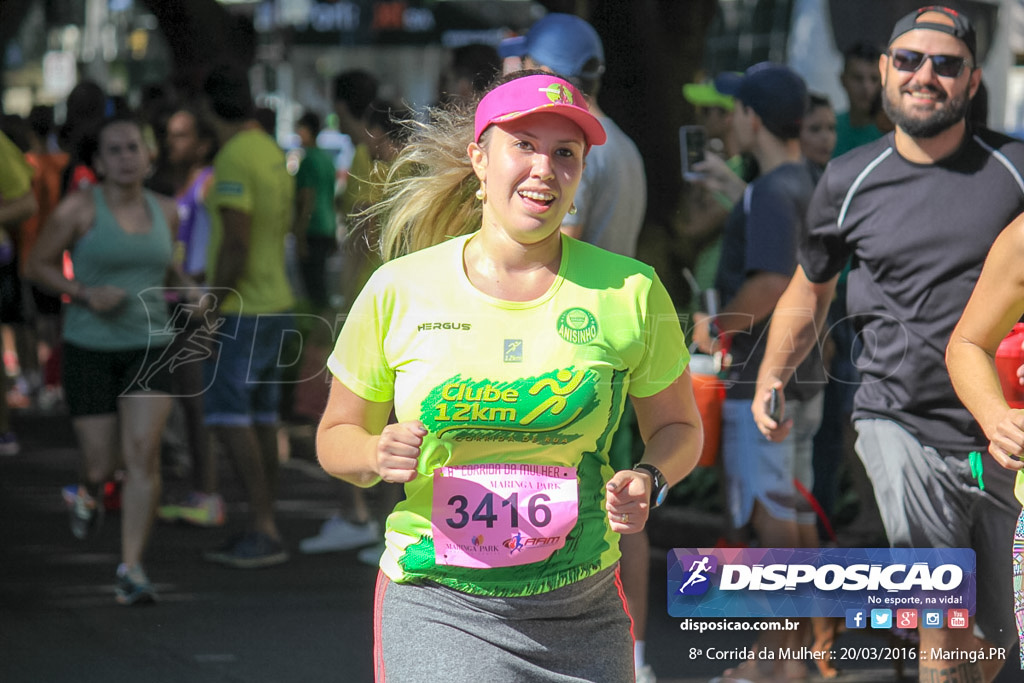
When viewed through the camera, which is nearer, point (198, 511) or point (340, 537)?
point (340, 537)

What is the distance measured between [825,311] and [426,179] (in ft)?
5.88

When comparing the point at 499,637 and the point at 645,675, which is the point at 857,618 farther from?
the point at 499,637

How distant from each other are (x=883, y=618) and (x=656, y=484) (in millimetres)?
2180

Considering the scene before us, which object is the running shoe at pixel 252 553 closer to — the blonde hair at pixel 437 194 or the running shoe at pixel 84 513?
the running shoe at pixel 84 513

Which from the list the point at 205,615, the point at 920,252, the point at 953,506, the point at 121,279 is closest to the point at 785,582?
the point at 953,506

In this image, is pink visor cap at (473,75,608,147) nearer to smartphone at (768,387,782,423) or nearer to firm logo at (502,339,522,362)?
firm logo at (502,339,522,362)

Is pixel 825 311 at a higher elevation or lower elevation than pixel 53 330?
higher

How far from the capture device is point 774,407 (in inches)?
191

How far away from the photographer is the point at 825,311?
4.94 m

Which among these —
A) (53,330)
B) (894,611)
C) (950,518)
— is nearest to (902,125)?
(950,518)

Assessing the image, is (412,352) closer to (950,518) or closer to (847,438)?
(950,518)

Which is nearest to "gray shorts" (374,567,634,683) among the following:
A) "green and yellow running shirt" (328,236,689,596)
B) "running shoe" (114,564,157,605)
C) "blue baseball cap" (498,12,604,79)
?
"green and yellow running shirt" (328,236,689,596)

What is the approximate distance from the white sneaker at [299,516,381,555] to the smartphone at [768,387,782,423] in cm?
307

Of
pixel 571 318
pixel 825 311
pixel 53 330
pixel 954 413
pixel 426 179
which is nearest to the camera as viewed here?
pixel 571 318
